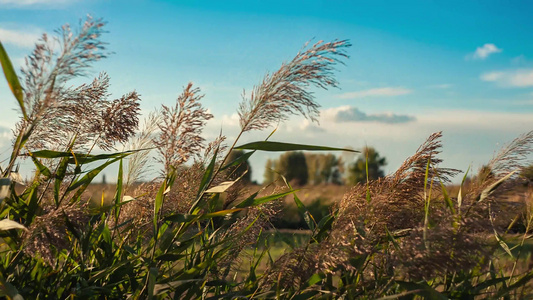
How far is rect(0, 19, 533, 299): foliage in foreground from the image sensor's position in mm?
1755

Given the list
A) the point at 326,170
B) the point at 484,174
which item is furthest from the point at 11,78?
the point at 326,170

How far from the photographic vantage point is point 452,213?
1.75 meters

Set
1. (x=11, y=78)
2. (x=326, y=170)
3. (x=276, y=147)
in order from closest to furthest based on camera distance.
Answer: (x=11, y=78), (x=276, y=147), (x=326, y=170)

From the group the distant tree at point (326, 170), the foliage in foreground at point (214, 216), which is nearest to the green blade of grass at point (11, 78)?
the foliage in foreground at point (214, 216)

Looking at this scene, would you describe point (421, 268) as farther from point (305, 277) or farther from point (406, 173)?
point (406, 173)

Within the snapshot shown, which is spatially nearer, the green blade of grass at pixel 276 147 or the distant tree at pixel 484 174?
the green blade of grass at pixel 276 147

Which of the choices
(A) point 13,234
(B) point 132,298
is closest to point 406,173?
(B) point 132,298

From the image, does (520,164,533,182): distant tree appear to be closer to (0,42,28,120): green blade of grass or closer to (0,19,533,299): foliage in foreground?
(0,19,533,299): foliage in foreground

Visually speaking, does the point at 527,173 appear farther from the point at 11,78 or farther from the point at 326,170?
the point at 326,170

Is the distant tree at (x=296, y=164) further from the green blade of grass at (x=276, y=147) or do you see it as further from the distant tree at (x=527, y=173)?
the green blade of grass at (x=276, y=147)

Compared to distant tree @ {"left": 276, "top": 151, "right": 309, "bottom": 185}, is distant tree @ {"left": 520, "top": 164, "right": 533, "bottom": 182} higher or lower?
higher

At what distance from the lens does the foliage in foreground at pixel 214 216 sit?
175 cm

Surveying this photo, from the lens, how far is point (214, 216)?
1.98 metres

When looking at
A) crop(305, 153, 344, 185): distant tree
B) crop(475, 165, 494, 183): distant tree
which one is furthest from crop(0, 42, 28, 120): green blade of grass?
crop(305, 153, 344, 185): distant tree
